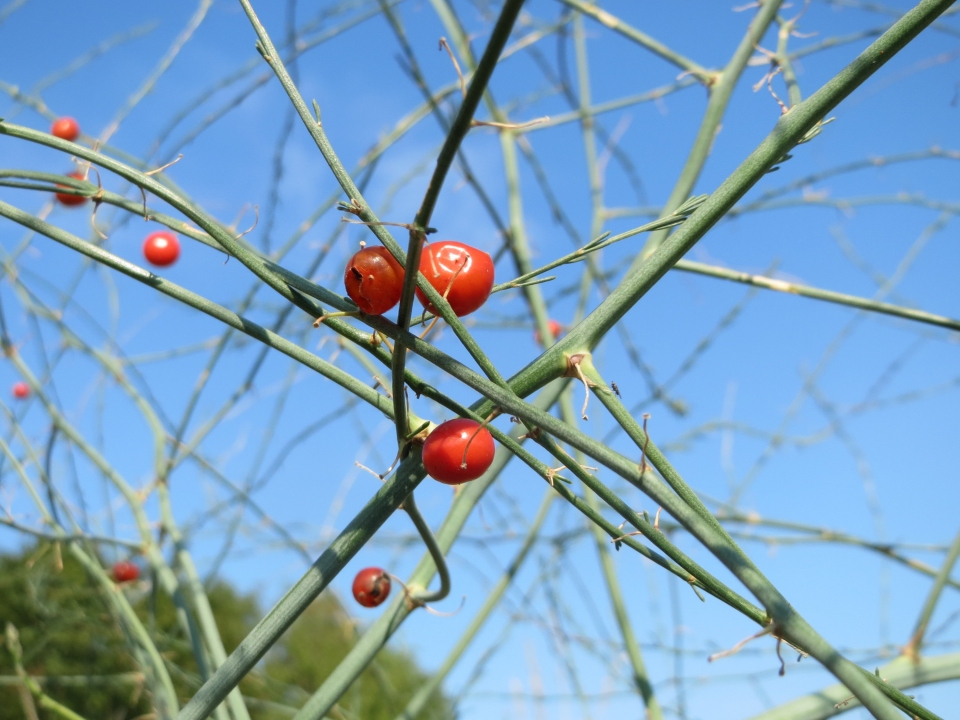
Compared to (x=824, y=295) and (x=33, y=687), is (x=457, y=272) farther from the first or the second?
(x=33, y=687)

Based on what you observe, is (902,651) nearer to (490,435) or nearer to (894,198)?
(490,435)

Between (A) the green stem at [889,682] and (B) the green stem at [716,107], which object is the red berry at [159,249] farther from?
(A) the green stem at [889,682]

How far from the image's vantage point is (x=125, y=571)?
154 centimetres

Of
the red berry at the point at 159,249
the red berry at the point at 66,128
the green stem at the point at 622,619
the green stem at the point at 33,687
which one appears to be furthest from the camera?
the red berry at the point at 66,128

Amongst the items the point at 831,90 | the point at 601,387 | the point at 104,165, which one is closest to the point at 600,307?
the point at 601,387

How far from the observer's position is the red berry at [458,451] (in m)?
0.48

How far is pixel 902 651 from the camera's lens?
90cm

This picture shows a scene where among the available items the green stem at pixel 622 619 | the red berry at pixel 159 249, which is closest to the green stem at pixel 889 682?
the green stem at pixel 622 619

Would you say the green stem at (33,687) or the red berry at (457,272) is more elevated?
the red berry at (457,272)

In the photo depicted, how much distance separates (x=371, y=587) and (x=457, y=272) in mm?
442

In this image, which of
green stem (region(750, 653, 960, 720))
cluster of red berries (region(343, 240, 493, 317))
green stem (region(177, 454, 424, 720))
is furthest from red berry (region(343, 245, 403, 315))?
green stem (region(750, 653, 960, 720))

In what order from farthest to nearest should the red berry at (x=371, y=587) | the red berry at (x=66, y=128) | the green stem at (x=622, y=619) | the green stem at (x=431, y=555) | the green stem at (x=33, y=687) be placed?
the red berry at (x=66, y=128) < the green stem at (x=33, y=687) < the green stem at (x=622, y=619) < the red berry at (x=371, y=587) < the green stem at (x=431, y=555)

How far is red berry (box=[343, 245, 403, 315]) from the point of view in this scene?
1.55 feet

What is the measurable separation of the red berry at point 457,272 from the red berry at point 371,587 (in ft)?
1.34
